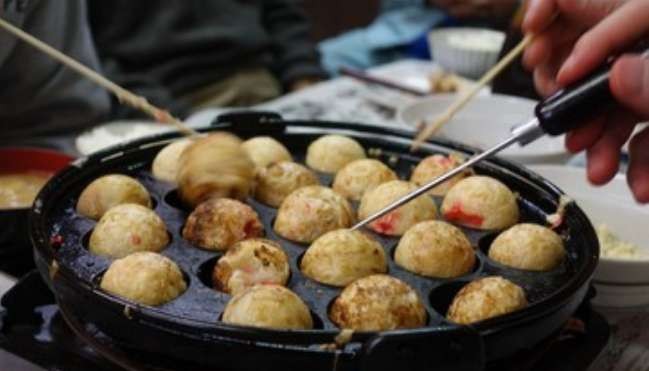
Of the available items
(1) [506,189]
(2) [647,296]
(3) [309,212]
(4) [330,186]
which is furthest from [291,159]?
(2) [647,296]

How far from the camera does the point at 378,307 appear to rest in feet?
3.22

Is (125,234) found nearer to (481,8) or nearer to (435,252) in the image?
(435,252)

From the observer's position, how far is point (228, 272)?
3.56ft

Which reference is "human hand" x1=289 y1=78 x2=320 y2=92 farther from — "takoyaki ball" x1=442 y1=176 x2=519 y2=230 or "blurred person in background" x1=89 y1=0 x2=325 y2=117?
"takoyaki ball" x1=442 y1=176 x2=519 y2=230

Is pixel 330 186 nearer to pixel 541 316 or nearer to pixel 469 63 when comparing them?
pixel 541 316

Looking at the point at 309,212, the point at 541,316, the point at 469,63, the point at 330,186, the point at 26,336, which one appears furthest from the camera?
the point at 469,63

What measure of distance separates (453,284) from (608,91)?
0.36 m

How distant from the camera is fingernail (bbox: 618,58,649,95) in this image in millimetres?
1015

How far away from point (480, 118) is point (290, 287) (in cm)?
127

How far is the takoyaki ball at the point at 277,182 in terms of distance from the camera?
138 centimetres

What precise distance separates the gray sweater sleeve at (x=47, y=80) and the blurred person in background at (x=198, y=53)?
1.74ft

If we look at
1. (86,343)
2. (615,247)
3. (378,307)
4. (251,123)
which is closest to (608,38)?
(615,247)

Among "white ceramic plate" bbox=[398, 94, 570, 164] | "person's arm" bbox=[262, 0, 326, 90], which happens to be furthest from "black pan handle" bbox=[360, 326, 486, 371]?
"person's arm" bbox=[262, 0, 326, 90]

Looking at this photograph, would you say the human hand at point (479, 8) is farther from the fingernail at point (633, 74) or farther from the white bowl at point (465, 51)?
the fingernail at point (633, 74)
